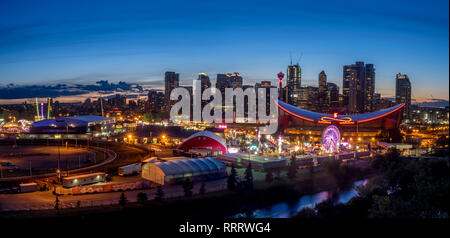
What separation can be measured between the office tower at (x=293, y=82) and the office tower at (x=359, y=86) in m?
9.38

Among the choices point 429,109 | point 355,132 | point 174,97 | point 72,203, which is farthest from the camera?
point 174,97

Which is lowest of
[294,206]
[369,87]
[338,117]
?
[294,206]

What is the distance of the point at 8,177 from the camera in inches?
431

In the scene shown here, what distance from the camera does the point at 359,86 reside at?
2731 inches

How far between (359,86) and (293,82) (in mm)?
13434

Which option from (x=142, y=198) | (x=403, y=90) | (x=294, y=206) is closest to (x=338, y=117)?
(x=294, y=206)

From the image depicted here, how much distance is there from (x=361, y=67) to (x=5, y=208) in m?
71.6

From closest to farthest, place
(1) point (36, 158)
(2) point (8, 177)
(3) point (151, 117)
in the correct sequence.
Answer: (2) point (8, 177) → (1) point (36, 158) → (3) point (151, 117)

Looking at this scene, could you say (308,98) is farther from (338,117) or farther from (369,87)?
(338,117)

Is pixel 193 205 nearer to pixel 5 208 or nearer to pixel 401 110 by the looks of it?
pixel 5 208

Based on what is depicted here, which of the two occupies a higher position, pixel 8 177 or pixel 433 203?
pixel 433 203

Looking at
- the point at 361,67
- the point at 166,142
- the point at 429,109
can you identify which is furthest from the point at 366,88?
the point at 166,142

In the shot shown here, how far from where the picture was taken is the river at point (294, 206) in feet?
28.2

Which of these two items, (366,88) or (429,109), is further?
(366,88)
